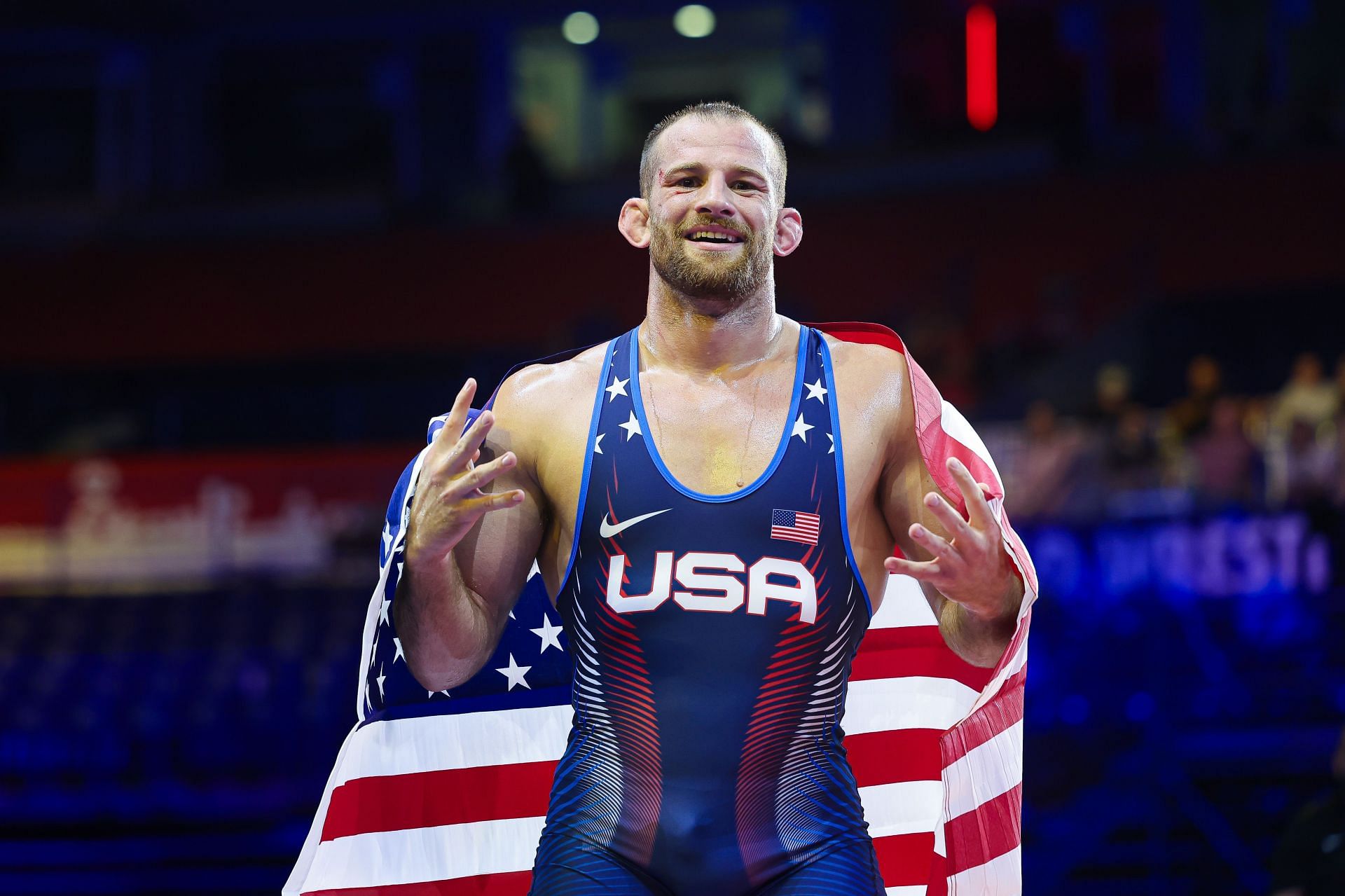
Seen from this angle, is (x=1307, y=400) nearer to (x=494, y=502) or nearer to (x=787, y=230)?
(x=787, y=230)

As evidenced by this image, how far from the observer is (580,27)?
1761cm

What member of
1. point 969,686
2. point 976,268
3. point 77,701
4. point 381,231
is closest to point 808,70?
point 976,268

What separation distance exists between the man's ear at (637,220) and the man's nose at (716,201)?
16 cm

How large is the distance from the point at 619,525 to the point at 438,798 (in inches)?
34.0

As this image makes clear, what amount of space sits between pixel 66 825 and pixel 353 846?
565 centimetres

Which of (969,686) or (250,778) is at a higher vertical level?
(969,686)

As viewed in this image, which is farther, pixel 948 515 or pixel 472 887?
pixel 472 887

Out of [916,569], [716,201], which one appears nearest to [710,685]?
[916,569]

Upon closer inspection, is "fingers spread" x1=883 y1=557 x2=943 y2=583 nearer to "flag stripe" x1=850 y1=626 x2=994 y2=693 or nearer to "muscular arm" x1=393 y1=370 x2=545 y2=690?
"muscular arm" x1=393 y1=370 x2=545 y2=690

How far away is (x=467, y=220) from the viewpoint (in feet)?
52.2

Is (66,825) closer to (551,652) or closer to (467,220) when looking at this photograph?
(551,652)

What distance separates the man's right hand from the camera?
238 cm

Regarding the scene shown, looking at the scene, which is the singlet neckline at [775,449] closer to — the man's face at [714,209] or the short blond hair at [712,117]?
the man's face at [714,209]

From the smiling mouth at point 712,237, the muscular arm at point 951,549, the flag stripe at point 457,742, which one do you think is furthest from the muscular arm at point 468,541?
the muscular arm at point 951,549
